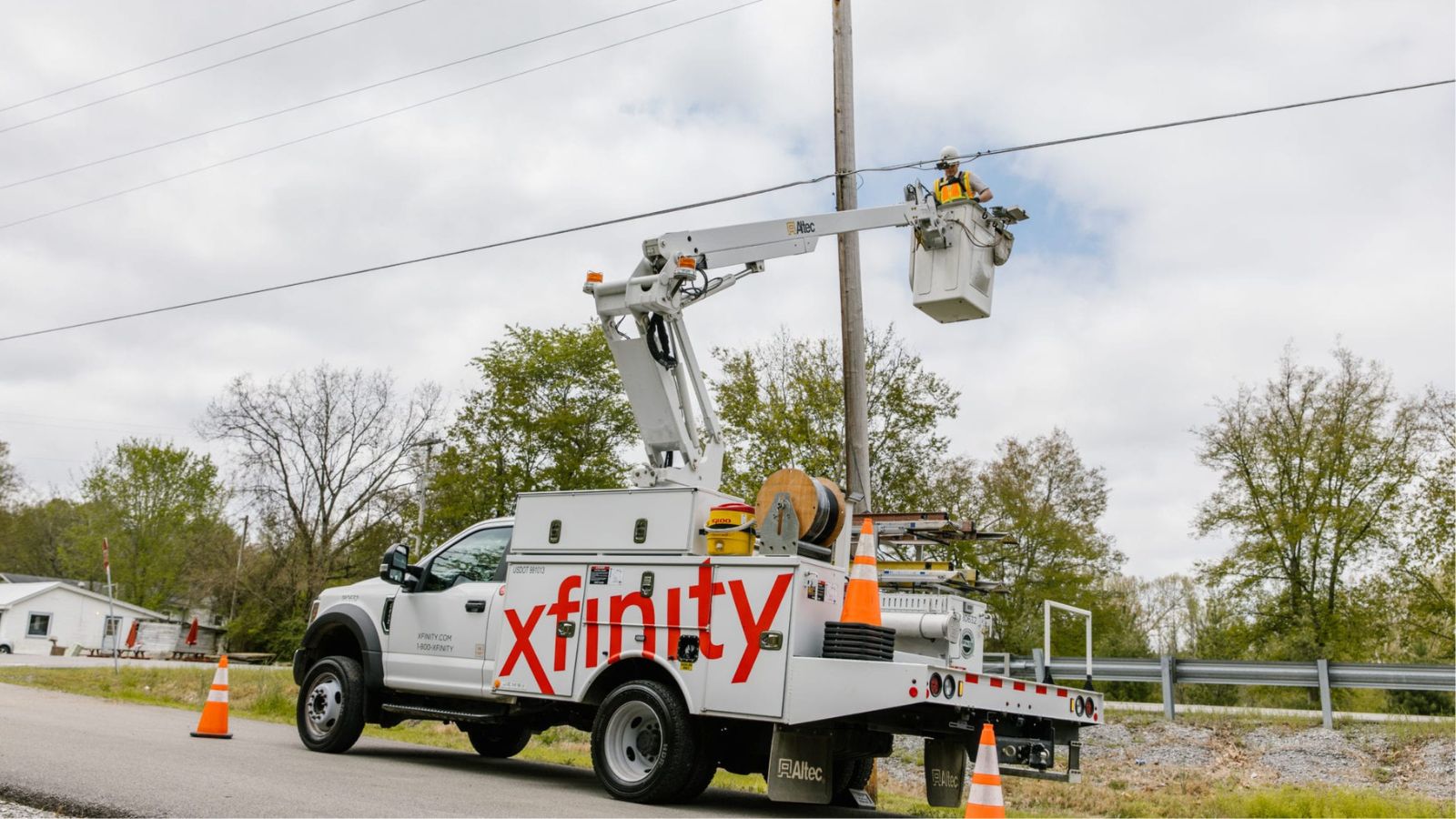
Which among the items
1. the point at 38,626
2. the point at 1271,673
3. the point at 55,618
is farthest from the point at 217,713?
the point at 55,618

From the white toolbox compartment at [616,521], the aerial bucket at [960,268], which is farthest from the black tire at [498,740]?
the aerial bucket at [960,268]

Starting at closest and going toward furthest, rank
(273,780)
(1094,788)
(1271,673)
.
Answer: (273,780) → (1094,788) → (1271,673)

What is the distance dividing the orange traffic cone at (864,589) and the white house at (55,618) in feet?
181

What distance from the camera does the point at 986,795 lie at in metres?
5.64

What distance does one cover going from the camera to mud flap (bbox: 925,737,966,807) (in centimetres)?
779

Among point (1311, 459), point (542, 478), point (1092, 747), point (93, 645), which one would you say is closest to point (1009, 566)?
point (1311, 459)

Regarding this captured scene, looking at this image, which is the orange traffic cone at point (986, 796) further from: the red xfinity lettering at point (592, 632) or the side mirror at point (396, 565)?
the side mirror at point (396, 565)

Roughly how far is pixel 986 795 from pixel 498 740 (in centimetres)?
689

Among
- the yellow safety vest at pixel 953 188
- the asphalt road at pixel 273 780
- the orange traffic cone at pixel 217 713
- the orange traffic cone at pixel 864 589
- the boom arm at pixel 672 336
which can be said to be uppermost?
the yellow safety vest at pixel 953 188

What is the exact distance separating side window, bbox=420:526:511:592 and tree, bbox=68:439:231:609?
6250 centimetres

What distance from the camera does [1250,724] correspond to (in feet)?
53.9

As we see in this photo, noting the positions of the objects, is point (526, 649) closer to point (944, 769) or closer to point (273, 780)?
point (273, 780)

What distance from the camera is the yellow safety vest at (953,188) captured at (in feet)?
32.1

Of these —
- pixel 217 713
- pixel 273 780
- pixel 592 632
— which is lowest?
pixel 273 780
